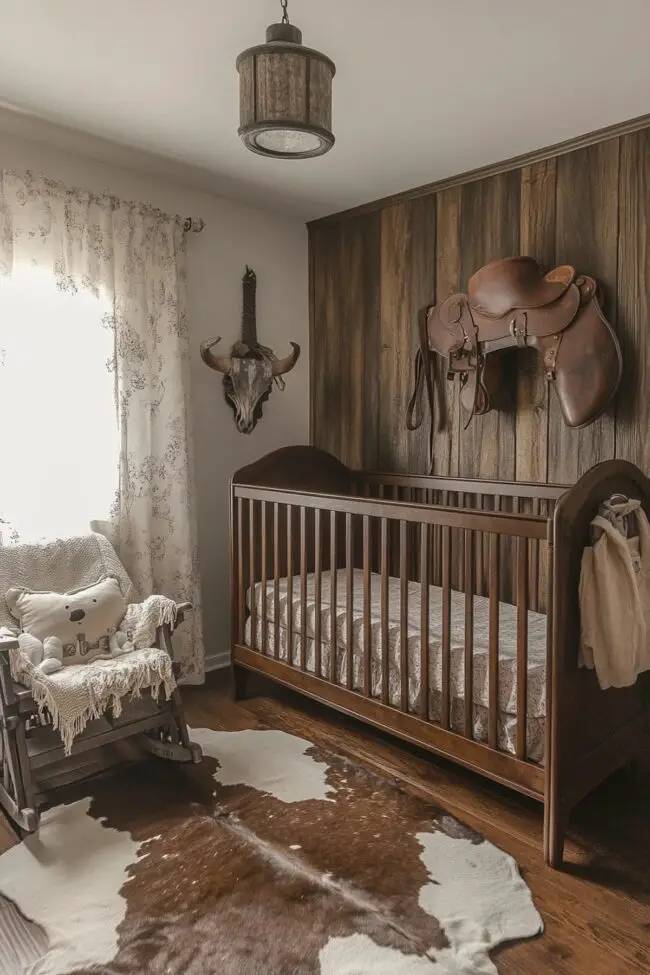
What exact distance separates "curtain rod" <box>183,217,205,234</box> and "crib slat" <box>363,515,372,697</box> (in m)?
1.70

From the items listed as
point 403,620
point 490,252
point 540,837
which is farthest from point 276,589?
point 490,252

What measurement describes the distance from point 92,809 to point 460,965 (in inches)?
49.4

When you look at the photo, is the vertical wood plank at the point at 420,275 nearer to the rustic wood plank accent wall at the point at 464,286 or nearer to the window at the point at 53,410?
the rustic wood plank accent wall at the point at 464,286

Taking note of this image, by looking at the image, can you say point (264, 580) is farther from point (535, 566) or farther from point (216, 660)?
point (535, 566)

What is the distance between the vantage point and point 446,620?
2.21 m

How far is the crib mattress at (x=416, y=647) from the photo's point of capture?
208 cm

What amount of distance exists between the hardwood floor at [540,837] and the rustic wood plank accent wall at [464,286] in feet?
4.05

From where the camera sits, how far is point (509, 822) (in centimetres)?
212

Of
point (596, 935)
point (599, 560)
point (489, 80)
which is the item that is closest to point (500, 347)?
point (489, 80)

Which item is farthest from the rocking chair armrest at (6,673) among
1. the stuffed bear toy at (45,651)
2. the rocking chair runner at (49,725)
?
the stuffed bear toy at (45,651)

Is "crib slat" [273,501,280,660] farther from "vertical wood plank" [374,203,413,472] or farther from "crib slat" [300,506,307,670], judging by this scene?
"vertical wood plank" [374,203,413,472]

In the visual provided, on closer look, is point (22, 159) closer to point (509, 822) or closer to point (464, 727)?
point (464, 727)

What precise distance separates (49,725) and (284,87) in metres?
2.08

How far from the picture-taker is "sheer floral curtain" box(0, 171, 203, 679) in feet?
8.95
